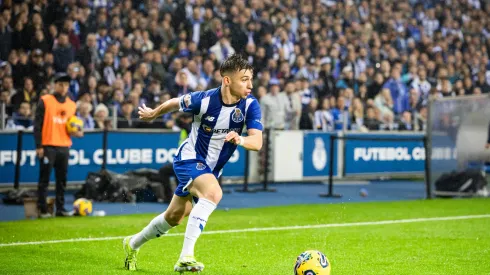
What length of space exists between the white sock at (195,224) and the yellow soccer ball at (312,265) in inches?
35.9

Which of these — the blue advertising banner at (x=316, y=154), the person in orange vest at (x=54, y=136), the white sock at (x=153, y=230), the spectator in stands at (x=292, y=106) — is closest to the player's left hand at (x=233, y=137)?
the white sock at (x=153, y=230)

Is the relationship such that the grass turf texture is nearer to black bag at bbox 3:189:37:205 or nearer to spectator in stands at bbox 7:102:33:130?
black bag at bbox 3:189:37:205

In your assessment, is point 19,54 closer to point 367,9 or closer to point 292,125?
point 292,125

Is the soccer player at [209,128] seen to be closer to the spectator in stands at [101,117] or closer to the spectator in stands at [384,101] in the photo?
the spectator in stands at [101,117]

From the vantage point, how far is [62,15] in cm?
1886

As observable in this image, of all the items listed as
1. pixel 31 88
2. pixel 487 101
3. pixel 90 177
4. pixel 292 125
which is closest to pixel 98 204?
pixel 90 177

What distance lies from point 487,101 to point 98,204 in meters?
8.55


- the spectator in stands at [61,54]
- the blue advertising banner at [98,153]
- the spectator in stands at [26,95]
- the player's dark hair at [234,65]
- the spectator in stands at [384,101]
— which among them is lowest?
the blue advertising banner at [98,153]

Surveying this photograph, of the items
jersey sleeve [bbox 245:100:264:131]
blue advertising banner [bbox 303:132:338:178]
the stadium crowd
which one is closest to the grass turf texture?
jersey sleeve [bbox 245:100:264:131]

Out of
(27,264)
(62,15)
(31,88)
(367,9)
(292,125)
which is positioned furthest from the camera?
(367,9)

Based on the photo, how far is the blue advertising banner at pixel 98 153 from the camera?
15.8 m

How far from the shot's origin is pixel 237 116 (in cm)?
759

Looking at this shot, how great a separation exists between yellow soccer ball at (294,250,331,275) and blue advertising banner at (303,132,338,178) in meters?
13.9

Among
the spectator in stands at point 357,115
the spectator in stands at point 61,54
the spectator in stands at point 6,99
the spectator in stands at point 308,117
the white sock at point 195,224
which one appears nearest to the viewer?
the white sock at point 195,224
